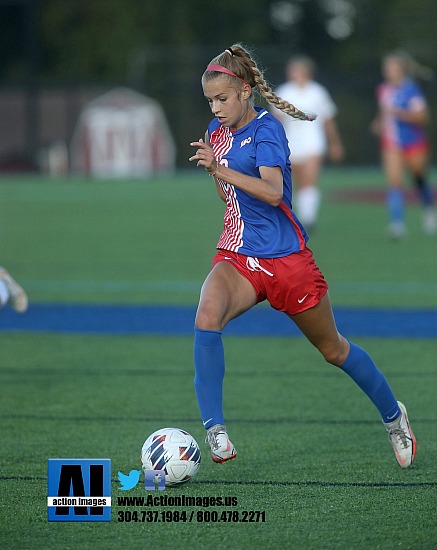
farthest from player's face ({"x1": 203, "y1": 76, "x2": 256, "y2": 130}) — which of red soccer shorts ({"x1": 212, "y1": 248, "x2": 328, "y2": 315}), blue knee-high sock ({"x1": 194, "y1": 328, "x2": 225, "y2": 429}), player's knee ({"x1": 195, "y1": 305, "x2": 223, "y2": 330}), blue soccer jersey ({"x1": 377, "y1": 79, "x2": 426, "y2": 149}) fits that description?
blue soccer jersey ({"x1": 377, "y1": 79, "x2": 426, "y2": 149})

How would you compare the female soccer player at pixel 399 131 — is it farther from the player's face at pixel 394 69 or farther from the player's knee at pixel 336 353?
the player's knee at pixel 336 353

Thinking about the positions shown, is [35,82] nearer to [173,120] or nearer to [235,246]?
[173,120]

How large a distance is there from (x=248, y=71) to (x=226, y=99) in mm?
185

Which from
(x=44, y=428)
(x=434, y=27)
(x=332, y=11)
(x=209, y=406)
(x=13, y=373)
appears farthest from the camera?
(x=332, y=11)

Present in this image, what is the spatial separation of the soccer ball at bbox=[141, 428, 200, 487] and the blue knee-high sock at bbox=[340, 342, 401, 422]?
86cm

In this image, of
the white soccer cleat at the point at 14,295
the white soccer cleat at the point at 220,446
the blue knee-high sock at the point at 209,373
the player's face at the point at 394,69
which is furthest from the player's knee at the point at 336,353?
the player's face at the point at 394,69

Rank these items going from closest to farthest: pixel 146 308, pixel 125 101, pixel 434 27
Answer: pixel 146 308 → pixel 125 101 → pixel 434 27

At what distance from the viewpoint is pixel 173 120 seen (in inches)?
1340

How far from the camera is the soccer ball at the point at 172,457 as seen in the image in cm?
495

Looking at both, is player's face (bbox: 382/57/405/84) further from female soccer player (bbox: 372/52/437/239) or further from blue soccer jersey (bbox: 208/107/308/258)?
blue soccer jersey (bbox: 208/107/308/258)

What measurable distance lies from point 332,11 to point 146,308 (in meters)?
28.8

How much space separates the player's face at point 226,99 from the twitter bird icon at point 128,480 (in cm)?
161

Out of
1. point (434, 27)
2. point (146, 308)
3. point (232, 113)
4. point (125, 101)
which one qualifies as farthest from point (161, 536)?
point (434, 27)

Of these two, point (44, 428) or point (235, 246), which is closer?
point (235, 246)
